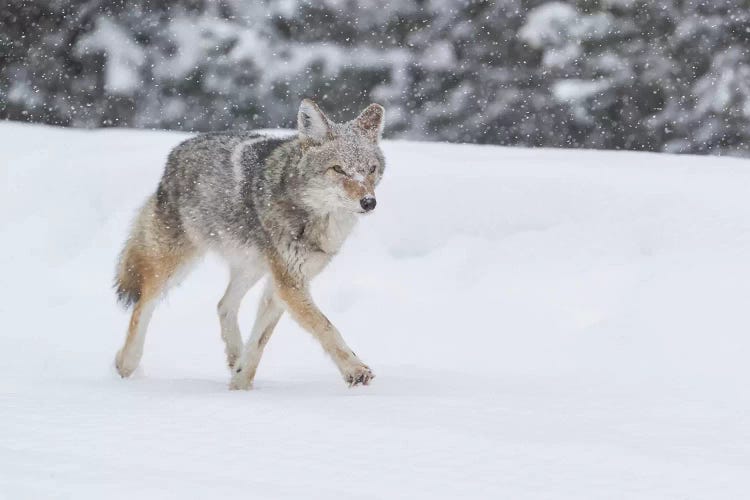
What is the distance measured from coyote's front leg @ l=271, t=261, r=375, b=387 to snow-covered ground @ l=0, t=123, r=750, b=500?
11 cm

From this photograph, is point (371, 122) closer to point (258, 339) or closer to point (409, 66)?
point (258, 339)

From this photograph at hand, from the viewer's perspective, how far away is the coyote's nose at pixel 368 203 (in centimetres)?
439

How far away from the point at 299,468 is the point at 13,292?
4.75 meters

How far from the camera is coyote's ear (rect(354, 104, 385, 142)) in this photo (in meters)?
5.05

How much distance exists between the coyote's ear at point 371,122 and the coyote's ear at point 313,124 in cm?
22

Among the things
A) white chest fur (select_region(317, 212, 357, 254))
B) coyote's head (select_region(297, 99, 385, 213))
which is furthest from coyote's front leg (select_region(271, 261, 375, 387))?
coyote's head (select_region(297, 99, 385, 213))

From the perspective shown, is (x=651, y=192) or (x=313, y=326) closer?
(x=313, y=326)

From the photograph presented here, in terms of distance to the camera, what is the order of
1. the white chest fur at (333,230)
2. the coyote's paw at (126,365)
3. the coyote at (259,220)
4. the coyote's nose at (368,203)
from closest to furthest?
the coyote's nose at (368,203) < the coyote at (259,220) < the white chest fur at (333,230) < the coyote's paw at (126,365)

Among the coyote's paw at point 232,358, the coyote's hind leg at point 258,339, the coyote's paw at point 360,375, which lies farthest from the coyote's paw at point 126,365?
the coyote's paw at point 360,375

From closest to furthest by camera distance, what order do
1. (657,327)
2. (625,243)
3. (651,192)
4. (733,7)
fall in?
(657,327) → (625,243) → (651,192) → (733,7)

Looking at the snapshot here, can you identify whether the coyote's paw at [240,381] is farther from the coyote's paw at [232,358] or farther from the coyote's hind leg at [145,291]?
the coyote's hind leg at [145,291]

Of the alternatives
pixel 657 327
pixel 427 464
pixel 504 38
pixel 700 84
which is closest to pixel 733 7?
pixel 700 84

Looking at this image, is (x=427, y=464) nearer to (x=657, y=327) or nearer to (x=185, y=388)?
(x=185, y=388)

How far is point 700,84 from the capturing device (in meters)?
11.1
